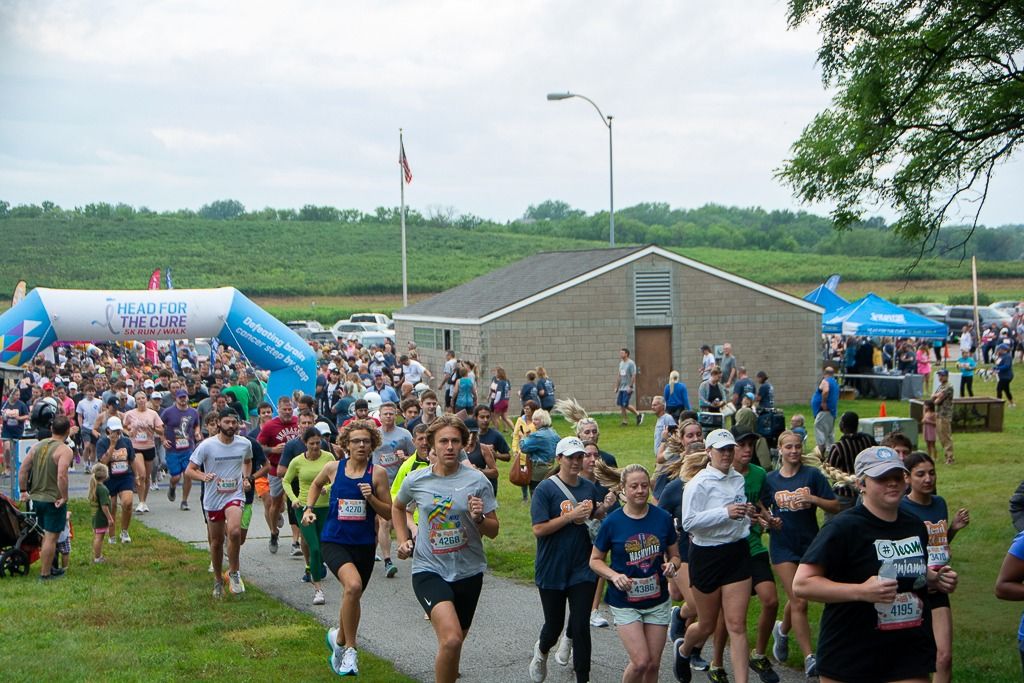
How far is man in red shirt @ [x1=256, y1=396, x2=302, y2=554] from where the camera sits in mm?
14258

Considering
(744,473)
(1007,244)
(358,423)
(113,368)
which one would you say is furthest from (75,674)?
(1007,244)

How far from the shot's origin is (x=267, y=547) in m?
15.0

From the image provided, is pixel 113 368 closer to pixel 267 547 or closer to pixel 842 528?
pixel 267 547

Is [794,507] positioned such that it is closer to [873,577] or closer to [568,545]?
[568,545]

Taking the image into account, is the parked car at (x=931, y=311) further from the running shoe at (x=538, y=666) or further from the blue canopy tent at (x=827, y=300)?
the running shoe at (x=538, y=666)

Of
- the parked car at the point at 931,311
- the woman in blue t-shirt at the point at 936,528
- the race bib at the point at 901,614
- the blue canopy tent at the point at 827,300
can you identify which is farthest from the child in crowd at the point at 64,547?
the parked car at the point at 931,311

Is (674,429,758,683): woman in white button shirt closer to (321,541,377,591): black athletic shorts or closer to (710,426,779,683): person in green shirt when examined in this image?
(710,426,779,683): person in green shirt

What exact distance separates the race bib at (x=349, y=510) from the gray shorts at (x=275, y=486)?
5131 mm

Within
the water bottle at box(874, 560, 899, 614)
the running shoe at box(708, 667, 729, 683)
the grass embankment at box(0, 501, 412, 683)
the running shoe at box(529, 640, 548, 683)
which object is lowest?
the grass embankment at box(0, 501, 412, 683)

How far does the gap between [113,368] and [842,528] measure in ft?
112

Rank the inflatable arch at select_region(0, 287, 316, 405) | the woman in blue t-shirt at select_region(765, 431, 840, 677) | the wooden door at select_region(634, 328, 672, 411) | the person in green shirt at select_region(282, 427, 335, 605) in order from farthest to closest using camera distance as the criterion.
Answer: the wooden door at select_region(634, 328, 672, 411)
the inflatable arch at select_region(0, 287, 316, 405)
the person in green shirt at select_region(282, 427, 335, 605)
the woman in blue t-shirt at select_region(765, 431, 840, 677)

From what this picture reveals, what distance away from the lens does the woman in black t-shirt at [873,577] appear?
17.7ft

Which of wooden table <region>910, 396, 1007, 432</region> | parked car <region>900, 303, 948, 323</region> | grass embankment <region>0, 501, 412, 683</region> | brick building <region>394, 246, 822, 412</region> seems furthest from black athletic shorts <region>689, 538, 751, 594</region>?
parked car <region>900, 303, 948, 323</region>

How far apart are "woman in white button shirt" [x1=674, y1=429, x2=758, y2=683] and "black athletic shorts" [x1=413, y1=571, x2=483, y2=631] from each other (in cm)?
147
